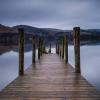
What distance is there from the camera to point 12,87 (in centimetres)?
773

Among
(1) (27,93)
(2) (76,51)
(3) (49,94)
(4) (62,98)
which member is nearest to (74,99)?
(4) (62,98)

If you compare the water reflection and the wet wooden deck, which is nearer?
the wet wooden deck

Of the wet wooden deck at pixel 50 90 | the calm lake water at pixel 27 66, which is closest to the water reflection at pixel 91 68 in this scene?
the calm lake water at pixel 27 66

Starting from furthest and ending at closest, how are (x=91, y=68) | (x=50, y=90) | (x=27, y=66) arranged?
(x=91, y=68) < (x=27, y=66) < (x=50, y=90)

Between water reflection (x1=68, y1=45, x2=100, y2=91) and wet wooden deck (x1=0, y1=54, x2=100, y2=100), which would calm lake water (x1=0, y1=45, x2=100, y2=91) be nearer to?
water reflection (x1=68, y1=45, x2=100, y2=91)

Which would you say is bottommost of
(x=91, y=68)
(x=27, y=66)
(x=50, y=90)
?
(x=91, y=68)

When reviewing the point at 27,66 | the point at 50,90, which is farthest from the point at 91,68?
the point at 50,90

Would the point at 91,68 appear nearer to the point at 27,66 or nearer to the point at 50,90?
the point at 27,66

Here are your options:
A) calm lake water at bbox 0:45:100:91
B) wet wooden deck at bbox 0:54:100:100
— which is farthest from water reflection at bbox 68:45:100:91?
wet wooden deck at bbox 0:54:100:100

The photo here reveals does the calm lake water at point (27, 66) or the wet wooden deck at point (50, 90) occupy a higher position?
the wet wooden deck at point (50, 90)

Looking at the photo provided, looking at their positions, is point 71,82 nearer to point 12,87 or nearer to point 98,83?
point 12,87

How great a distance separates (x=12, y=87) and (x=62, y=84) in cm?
158

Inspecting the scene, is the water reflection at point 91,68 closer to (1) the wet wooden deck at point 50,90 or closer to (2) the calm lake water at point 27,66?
(2) the calm lake water at point 27,66

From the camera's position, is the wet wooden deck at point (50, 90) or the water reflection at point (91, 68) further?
the water reflection at point (91, 68)
